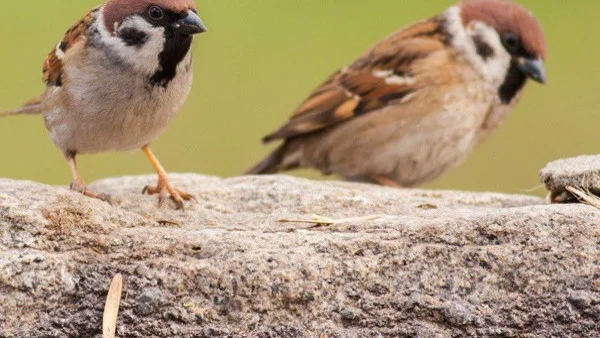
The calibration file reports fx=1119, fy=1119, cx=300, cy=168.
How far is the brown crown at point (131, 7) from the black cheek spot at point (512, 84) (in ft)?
7.31

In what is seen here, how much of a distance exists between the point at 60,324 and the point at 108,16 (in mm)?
1404

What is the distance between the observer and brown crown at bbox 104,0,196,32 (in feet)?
10.9

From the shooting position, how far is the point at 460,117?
512 centimetres

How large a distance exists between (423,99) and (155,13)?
2069 mm

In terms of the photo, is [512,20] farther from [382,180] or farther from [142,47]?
[142,47]

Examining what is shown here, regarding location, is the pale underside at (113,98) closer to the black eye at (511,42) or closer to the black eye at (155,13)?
the black eye at (155,13)

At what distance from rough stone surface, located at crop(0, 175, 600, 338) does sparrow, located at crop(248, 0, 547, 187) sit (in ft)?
8.33

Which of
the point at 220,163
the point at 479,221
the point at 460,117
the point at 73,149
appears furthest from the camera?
the point at 220,163

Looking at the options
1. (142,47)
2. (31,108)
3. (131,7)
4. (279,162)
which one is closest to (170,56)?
(142,47)

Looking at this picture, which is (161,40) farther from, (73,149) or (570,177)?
(570,177)

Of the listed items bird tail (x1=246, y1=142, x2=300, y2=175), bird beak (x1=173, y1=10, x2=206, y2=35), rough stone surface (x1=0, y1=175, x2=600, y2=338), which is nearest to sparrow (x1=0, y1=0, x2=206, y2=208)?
bird beak (x1=173, y1=10, x2=206, y2=35)

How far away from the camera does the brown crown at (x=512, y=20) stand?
16.6 ft

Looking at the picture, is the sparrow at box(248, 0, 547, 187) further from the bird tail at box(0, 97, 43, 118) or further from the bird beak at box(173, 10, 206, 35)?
the bird beak at box(173, 10, 206, 35)

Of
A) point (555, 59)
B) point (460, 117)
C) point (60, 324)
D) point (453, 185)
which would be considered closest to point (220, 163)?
point (453, 185)
